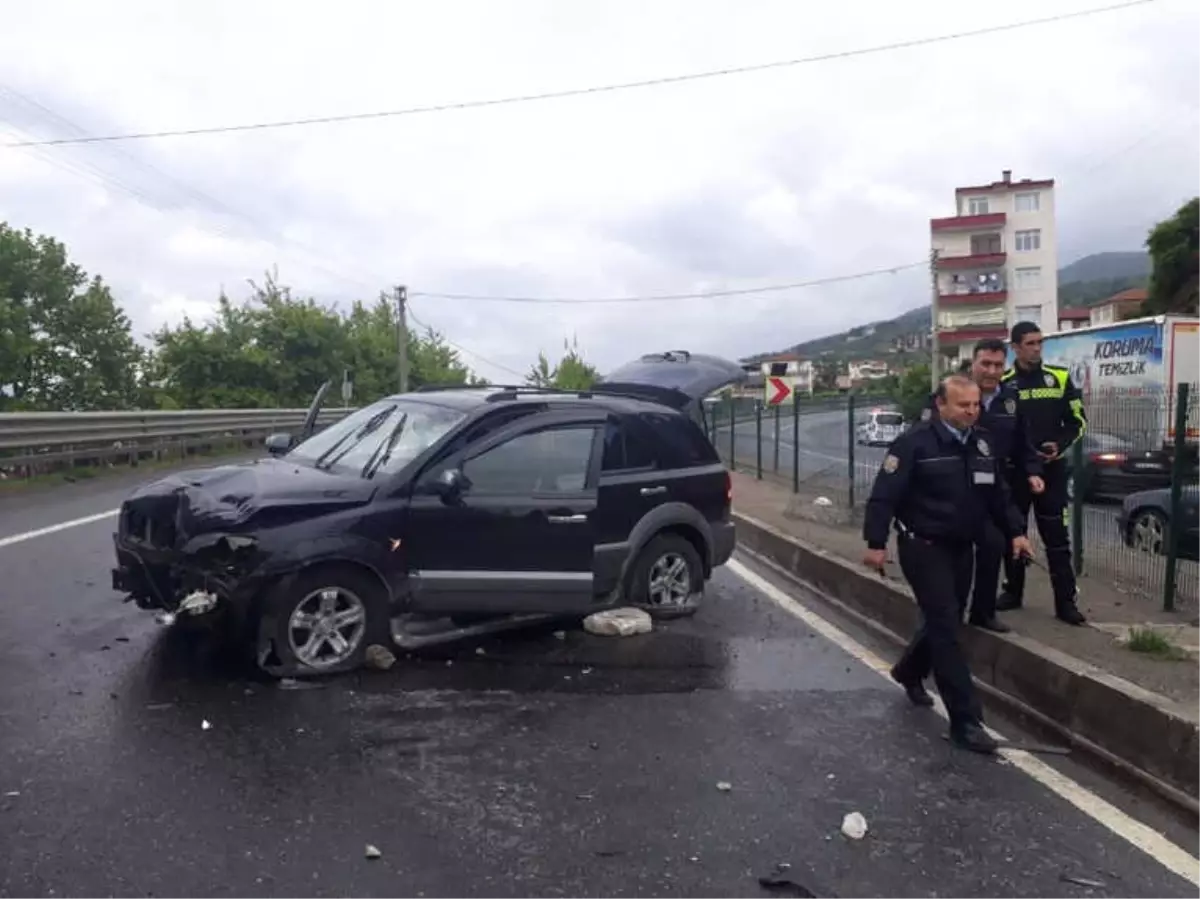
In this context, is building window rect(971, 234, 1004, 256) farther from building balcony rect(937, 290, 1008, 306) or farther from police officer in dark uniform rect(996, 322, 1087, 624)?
police officer in dark uniform rect(996, 322, 1087, 624)

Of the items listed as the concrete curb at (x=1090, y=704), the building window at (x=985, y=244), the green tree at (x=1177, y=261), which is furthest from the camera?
the building window at (x=985, y=244)

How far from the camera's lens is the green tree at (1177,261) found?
36219 mm

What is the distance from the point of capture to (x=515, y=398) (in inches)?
287

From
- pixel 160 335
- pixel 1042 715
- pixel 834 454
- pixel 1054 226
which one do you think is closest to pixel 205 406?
pixel 160 335

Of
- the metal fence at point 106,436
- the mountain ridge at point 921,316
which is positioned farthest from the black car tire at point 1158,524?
A: the mountain ridge at point 921,316

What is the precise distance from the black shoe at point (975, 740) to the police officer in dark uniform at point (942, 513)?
22 millimetres

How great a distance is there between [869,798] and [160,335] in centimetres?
3378

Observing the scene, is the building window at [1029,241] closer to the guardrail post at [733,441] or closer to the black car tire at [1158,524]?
the guardrail post at [733,441]

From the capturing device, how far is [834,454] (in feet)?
51.6

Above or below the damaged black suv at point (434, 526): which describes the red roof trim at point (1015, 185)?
above

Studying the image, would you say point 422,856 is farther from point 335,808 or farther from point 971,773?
point 971,773

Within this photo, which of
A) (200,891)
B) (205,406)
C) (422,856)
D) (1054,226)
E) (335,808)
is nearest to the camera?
(200,891)

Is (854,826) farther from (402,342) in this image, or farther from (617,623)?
(402,342)

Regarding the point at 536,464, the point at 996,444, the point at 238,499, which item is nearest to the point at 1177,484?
the point at 996,444
